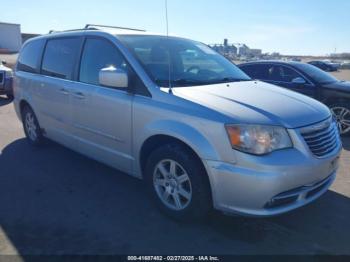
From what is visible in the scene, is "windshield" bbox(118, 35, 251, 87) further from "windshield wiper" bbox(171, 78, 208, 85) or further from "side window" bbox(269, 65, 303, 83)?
"side window" bbox(269, 65, 303, 83)

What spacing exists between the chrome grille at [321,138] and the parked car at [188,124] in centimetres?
1

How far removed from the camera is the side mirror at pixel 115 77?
11.4ft

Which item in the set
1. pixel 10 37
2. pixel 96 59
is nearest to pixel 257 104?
pixel 96 59

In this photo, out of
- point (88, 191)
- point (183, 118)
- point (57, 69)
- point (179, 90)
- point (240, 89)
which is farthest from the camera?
point (57, 69)

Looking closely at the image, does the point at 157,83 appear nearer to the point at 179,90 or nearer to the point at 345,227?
the point at 179,90

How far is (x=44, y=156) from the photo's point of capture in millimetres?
5391

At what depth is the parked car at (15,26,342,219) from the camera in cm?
285

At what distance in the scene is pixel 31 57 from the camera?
223 inches

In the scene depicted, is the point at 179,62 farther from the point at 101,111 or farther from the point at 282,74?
the point at 282,74

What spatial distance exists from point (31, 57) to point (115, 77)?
9.46ft

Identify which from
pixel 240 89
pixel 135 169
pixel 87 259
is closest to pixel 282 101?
pixel 240 89

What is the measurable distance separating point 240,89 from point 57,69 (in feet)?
8.68

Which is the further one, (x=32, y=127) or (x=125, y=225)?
(x=32, y=127)

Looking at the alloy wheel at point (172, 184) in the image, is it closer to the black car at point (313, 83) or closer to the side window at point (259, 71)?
the black car at point (313, 83)
